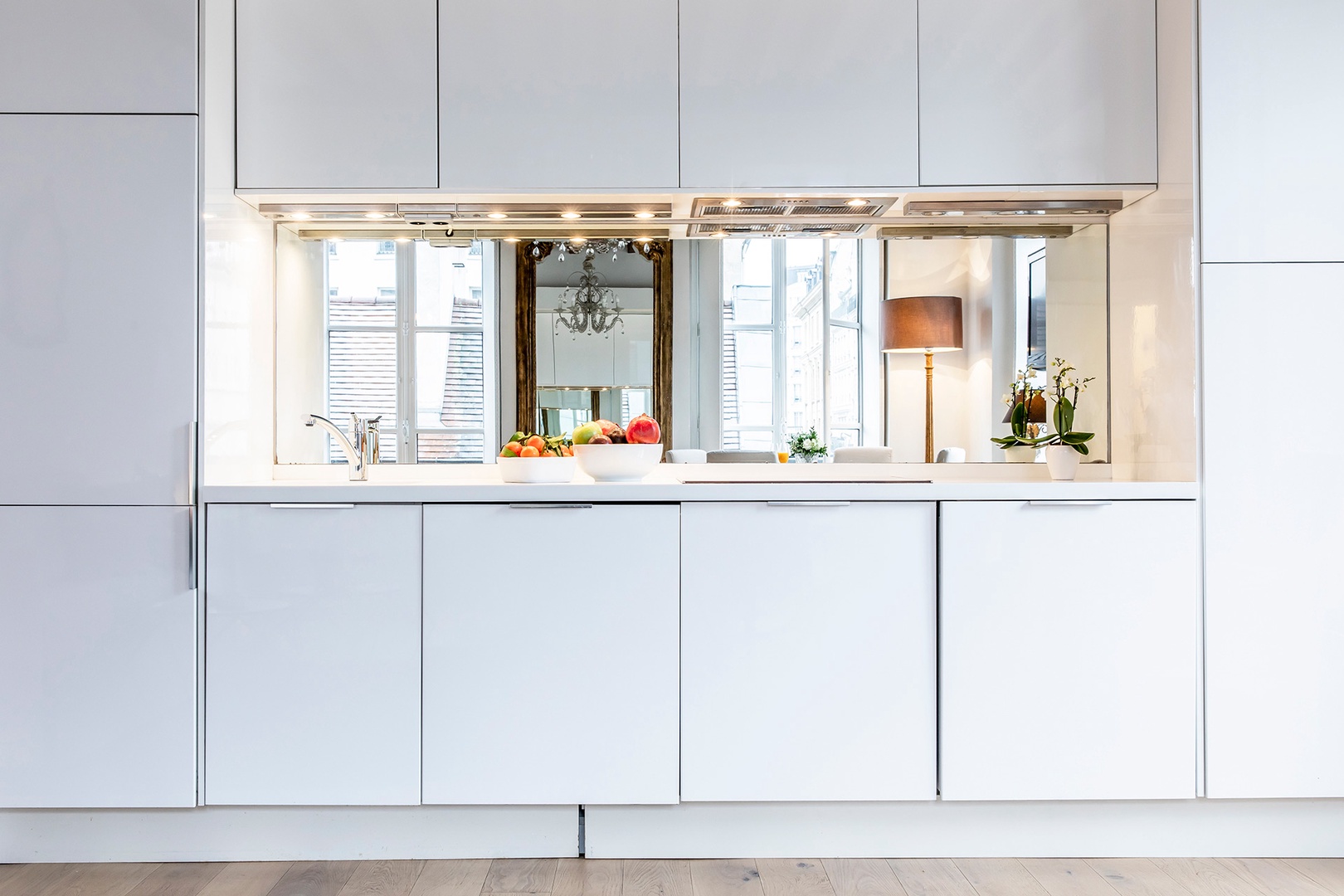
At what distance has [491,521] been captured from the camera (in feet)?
6.64

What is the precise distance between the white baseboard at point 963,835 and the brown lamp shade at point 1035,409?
1020 mm

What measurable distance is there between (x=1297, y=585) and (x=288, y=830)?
95.7 inches

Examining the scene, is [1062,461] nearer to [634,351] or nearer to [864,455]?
[864,455]

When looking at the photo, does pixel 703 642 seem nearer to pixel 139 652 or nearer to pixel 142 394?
pixel 139 652

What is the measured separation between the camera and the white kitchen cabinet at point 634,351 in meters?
2.56

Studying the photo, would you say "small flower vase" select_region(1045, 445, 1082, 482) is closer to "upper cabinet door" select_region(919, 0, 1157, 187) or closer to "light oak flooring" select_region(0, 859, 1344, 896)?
"upper cabinet door" select_region(919, 0, 1157, 187)

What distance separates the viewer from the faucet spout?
2318mm

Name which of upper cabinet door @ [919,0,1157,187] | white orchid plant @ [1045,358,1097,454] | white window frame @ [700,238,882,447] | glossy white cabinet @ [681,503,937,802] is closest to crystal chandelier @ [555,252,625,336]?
white window frame @ [700,238,882,447]

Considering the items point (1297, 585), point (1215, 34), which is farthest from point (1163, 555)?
point (1215, 34)

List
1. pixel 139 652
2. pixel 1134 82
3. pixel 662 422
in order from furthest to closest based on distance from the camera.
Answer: pixel 662 422 → pixel 1134 82 → pixel 139 652

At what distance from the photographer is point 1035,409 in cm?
251

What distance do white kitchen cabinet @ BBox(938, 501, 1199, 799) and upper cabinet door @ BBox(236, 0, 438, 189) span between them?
1665 mm

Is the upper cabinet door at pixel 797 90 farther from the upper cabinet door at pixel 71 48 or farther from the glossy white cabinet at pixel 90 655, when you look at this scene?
the glossy white cabinet at pixel 90 655

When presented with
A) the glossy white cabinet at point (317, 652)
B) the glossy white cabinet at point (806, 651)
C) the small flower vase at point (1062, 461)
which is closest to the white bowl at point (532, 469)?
the glossy white cabinet at point (317, 652)
